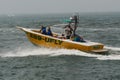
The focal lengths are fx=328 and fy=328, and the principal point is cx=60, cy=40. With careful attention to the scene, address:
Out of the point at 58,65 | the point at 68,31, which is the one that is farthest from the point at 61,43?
the point at 58,65

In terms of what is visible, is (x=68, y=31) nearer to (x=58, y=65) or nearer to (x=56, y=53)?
(x=56, y=53)

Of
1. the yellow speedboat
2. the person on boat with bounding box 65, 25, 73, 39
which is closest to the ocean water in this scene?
the yellow speedboat

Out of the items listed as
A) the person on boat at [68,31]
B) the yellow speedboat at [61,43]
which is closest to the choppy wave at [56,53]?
the yellow speedboat at [61,43]

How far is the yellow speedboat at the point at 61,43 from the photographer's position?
22.6m

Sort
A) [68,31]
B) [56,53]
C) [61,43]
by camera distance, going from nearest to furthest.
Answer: [61,43] < [56,53] < [68,31]

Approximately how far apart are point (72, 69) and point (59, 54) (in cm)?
396

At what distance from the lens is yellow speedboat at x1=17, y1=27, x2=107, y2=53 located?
22578 mm

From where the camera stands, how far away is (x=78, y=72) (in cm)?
1892

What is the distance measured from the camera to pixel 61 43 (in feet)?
77.9

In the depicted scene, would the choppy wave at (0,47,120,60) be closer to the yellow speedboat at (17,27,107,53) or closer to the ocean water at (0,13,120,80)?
the ocean water at (0,13,120,80)

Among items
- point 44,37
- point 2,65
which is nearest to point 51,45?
point 44,37

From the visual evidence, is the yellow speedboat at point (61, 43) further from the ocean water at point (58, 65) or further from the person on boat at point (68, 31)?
the person on boat at point (68, 31)

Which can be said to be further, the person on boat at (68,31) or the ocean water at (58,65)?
the person on boat at (68,31)

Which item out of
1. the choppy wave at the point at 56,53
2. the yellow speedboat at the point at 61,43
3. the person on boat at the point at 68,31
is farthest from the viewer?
the person on boat at the point at 68,31
